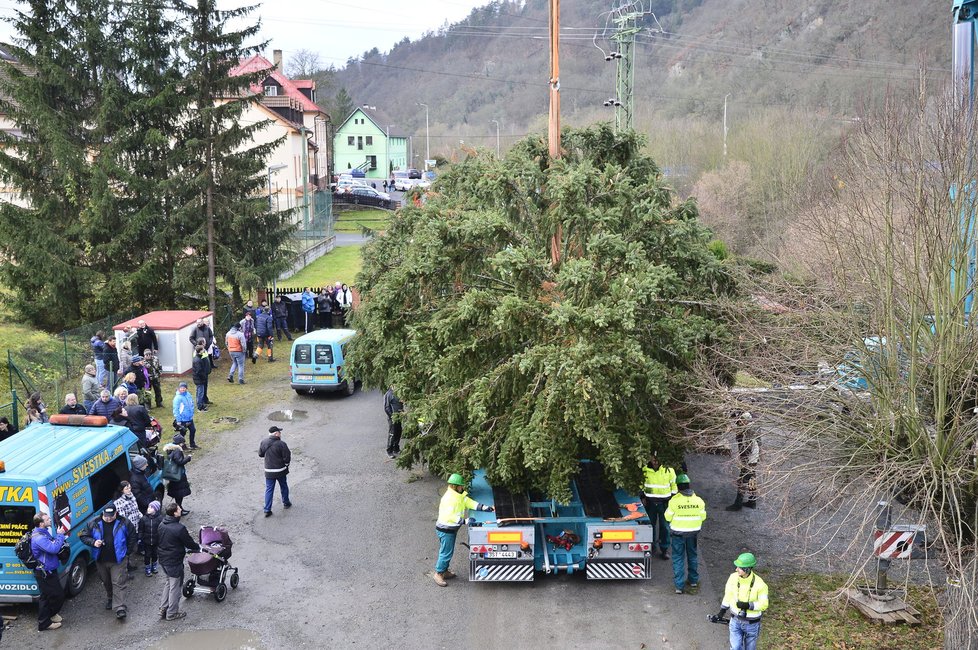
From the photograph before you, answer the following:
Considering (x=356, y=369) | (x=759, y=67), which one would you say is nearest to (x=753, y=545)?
(x=356, y=369)

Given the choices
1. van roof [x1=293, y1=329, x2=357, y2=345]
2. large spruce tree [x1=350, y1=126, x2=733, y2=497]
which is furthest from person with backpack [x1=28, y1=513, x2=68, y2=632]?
van roof [x1=293, y1=329, x2=357, y2=345]

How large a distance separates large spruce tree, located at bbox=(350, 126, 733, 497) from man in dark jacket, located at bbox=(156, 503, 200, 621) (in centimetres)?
365

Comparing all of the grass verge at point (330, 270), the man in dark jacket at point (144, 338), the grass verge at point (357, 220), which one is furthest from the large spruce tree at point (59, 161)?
the grass verge at point (357, 220)

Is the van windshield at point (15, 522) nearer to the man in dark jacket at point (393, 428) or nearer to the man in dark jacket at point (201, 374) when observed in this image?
the man in dark jacket at point (393, 428)

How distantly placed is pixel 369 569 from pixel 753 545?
20.0ft

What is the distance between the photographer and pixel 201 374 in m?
20.9

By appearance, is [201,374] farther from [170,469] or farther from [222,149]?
[222,149]

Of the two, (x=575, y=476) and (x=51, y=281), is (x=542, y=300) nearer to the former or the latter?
(x=575, y=476)

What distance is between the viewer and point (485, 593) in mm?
12273

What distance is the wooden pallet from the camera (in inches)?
444

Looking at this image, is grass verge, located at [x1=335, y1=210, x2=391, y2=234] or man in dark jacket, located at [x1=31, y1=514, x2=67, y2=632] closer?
man in dark jacket, located at [x1=31, y1=514, x2=67, y2=632]

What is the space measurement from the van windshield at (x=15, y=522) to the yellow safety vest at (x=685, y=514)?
328 inches

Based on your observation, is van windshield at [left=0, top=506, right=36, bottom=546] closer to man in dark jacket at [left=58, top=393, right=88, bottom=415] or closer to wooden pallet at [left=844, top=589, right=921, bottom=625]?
man in dark jacket at [left=58, top=393, right=88, bottom=415]

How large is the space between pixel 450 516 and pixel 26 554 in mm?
5348
